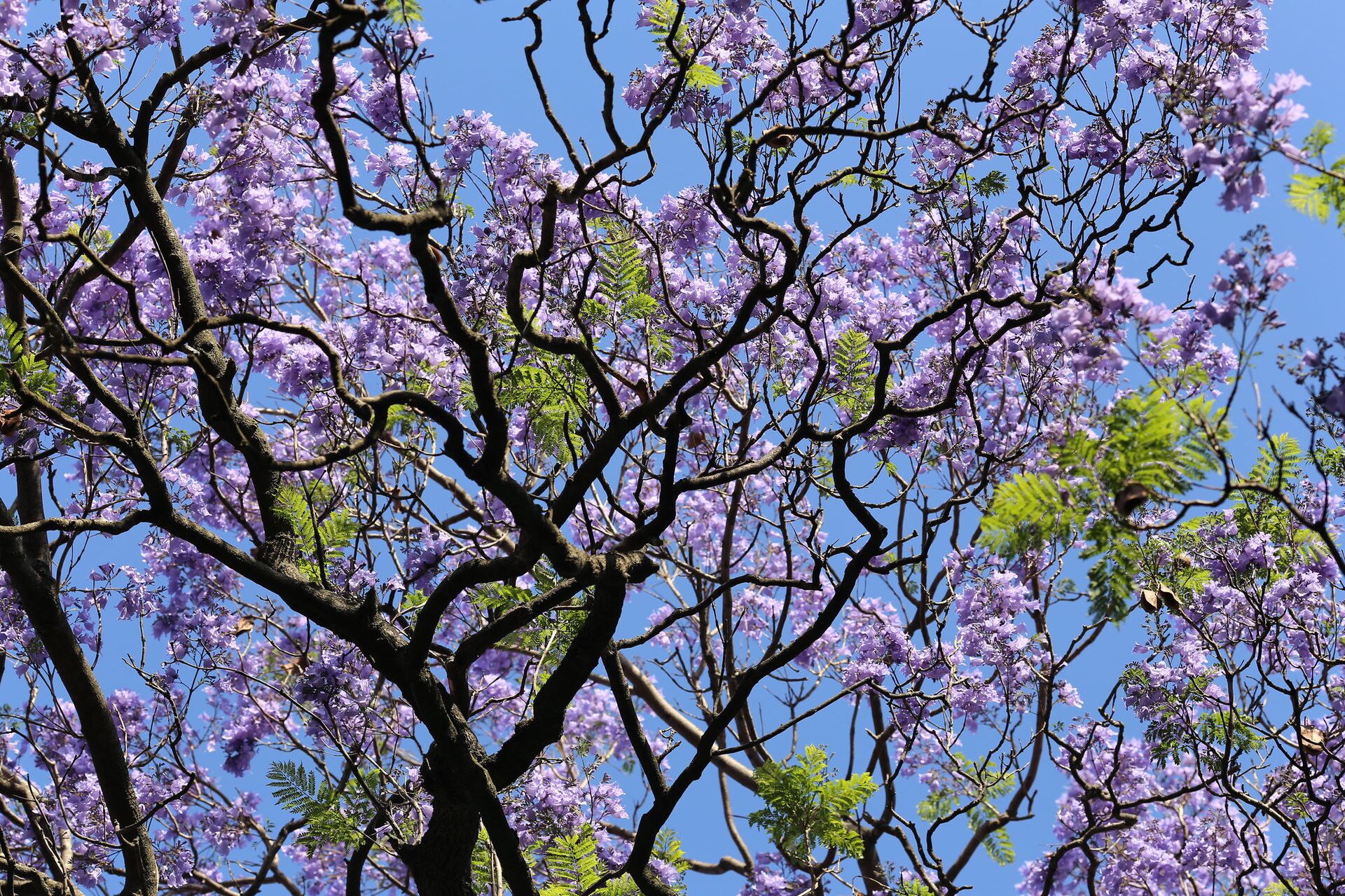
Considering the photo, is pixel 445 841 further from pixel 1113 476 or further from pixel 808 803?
pixel 1113 476

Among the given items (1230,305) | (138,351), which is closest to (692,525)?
(138,351)

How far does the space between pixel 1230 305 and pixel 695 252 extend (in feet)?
13.4

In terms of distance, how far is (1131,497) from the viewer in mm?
2803

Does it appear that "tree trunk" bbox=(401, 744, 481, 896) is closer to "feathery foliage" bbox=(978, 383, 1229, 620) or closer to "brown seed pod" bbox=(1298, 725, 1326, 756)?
"feathery foliage" bbox=(978, 383, 1229, 620)

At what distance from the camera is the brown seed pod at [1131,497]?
2801 millimetres

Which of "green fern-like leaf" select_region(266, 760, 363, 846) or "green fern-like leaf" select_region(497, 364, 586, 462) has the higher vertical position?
"green fern-like leaf" select_region(497, 364, 586, 462)

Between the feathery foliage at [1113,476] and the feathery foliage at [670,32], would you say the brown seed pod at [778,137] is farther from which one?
the feathery foliage at [1113,476]

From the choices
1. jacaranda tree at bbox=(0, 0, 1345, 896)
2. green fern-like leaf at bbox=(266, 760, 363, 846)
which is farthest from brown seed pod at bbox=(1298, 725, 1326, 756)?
green fern-like leaf at bbox=(266, 760, 363, 846)

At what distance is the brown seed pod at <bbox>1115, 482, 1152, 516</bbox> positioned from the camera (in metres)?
2.80

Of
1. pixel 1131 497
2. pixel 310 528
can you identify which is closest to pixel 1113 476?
pixel 1131 497

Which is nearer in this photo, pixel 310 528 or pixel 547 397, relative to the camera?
pixel 547 397

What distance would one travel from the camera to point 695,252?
269 inches

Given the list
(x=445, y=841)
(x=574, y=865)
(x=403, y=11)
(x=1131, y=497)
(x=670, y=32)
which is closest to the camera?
(x=1131, y=497)

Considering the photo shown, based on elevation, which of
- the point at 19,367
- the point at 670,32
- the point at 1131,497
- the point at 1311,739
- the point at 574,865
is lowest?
the point at 1131,497
